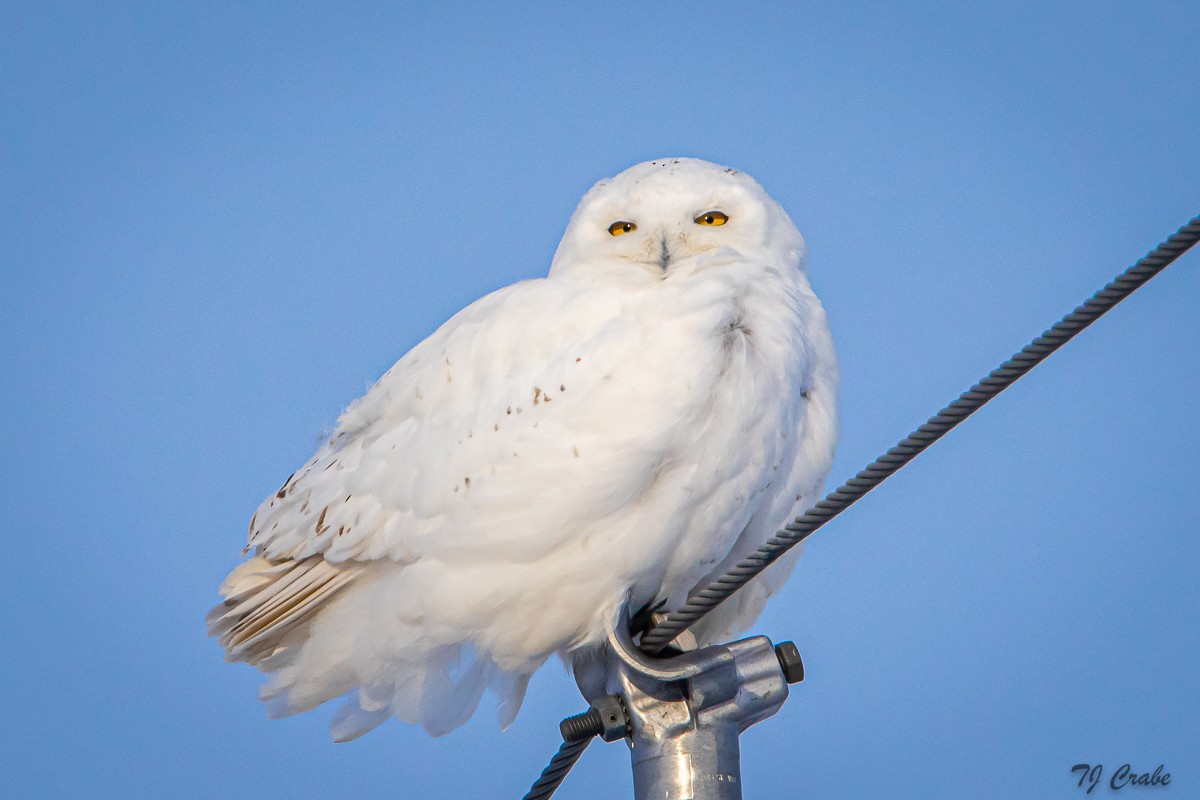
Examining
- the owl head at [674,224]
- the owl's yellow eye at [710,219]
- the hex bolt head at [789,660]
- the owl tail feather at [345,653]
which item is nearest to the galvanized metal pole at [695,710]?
the hex bolt head at [789,660]

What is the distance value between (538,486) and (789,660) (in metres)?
0.63

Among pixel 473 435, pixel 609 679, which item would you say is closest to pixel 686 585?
pixel 609 679

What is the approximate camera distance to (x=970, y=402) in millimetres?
1995

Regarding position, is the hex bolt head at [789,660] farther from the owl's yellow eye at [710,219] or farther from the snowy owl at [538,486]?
the owl's yellow eye at [710,219]

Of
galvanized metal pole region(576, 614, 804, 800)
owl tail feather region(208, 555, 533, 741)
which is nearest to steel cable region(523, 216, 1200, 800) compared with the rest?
galvanized metal pole region(576, 614, 804, 800)

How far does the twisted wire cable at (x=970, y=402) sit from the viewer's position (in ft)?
5.99

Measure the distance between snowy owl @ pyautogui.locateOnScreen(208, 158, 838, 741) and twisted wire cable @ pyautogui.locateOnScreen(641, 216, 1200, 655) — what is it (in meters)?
0.56

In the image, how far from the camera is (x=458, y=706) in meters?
3.30

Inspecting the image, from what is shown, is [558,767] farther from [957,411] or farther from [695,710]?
[957,411]

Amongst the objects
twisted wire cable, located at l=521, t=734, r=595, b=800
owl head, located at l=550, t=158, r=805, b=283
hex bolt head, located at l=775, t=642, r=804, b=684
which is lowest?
twisted wire cable, located at l=521, t=734, r=595, b=800

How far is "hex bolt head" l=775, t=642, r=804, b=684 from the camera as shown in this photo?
108 inches

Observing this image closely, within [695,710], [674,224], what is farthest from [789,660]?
[674,224]

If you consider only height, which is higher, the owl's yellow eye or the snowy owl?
the owl's yellow eye

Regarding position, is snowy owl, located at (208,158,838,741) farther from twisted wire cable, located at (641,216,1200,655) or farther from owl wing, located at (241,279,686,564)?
twisted wire cable, located at (641,216,1200,655)
